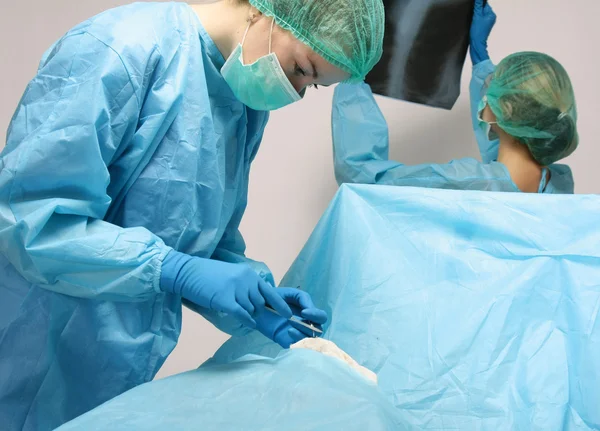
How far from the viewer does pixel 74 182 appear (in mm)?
788

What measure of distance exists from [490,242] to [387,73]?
0.58 metres

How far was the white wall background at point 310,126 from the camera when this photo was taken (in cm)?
163

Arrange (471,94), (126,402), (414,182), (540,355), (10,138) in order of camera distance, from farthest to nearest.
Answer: (471,94)
(414,182)
(540,355)
(10,138)
(126,402)

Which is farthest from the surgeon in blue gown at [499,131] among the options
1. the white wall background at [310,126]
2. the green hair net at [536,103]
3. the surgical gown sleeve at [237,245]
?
the surgical gown sleeve at [237,245]

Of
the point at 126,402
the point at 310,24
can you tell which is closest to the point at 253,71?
the point at 310,24

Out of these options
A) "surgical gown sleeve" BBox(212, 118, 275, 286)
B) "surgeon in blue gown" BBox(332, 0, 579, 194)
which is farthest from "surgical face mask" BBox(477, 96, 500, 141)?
"surgical gown sleeve" BBox(212, 118, 275, 286)

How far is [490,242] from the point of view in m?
1.06

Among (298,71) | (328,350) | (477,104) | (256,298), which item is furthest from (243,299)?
(477,104)

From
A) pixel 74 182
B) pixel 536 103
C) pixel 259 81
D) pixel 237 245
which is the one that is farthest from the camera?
pixel 536 103

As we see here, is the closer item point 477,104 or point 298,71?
point 298,71

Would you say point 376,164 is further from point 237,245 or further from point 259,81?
point 259,81

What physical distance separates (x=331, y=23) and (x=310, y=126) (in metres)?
0.78

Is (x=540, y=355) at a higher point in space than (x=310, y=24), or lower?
lower

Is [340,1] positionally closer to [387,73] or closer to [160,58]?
[160,58]
